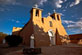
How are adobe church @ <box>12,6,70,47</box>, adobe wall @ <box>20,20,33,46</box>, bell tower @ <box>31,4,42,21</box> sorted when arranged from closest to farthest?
adobe church @ <box>12,6,70,47</box> → adobe wall @ <box>20,20,33,46</box> → bell tower @ <box>31,4,42,21</box>

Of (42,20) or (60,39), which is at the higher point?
(42,20)

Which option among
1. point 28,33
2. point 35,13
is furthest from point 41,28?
point 35,13

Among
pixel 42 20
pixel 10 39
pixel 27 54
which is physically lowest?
pixel 27 54

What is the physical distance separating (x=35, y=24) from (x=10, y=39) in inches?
229

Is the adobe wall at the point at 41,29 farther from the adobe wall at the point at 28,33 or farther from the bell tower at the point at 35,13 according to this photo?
the adobe wall at the point at 28,33

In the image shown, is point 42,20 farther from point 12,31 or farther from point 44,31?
point 12,31

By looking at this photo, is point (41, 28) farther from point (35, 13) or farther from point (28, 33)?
point (35, 13)

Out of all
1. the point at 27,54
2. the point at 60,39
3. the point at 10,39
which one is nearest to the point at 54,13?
the point at 60,39

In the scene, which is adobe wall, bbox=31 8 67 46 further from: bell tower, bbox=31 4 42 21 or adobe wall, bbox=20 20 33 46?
adobe wall, bbox=20 20 33 46

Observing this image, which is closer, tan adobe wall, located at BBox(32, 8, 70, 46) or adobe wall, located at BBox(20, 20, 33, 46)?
tan adobe wall, located at BBox(32, 8, 70, 46)

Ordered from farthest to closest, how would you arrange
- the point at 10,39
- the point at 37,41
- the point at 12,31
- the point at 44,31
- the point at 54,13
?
1. the point at 12,31
2. the point at 54,13
3. the point at 44,31
4. the point at 37,41
5. the point at 10,39

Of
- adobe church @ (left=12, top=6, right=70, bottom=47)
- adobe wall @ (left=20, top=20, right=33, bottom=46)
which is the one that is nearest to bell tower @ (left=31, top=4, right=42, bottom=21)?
adobe church @ (left=12, top=6, right=70, bottom=47)

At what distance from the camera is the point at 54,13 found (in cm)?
2109

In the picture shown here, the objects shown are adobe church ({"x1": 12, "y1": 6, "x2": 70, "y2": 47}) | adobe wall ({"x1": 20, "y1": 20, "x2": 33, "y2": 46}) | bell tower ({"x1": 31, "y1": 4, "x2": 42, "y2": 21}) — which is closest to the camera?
adobe church ({"x1": 12, "y1": 6, "x2": 70, "y2": 47})
